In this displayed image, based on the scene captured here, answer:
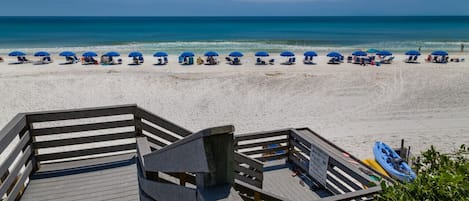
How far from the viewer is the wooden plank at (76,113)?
3879 millimetres

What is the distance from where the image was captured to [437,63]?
26891 mm

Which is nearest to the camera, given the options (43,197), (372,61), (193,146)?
(193,146)

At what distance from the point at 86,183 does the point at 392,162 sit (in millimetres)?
7419

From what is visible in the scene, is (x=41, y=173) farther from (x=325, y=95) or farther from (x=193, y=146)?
(x=325, y=95)

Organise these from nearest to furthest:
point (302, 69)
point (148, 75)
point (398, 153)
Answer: point (398, 153) → point (148, 75) → point (302, 69)

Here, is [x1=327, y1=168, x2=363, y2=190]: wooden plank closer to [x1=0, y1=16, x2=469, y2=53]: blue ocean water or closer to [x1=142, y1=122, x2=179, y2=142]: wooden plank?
[x1=142, y1=122, x2=179, y2=142]: wooden plank

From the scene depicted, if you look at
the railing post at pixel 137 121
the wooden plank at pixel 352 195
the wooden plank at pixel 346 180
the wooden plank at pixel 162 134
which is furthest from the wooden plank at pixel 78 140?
the wooden plank at pixel 346 180

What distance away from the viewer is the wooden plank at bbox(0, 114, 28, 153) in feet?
10.3

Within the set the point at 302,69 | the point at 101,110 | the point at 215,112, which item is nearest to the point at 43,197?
the point at 101,110

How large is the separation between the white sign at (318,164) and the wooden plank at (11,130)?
4.08 meters

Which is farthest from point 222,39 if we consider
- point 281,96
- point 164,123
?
point 164,123

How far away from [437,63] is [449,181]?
30.3 m

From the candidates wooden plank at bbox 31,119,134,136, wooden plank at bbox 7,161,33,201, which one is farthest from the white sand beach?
wooden plank at bbox 7,161,33,201

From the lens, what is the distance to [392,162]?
26.9ft
